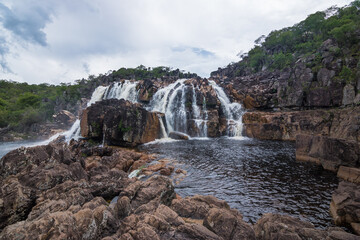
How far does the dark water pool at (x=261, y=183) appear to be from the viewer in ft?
25.9

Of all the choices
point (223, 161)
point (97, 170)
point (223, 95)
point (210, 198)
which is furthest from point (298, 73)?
point (97, 170)

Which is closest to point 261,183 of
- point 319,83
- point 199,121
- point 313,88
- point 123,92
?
point 199,121

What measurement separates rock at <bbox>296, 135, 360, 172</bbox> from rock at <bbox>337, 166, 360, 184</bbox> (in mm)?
506

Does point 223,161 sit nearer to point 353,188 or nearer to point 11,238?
point 353,188

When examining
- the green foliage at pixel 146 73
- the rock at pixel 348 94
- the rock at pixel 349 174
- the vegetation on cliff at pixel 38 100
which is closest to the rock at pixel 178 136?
the rock at pixel 349 174

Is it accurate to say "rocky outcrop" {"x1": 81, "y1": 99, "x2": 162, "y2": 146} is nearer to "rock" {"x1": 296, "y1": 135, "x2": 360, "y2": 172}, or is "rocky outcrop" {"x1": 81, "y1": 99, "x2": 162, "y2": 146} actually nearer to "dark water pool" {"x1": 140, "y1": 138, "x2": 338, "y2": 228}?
"dark water pool" {"x1": 140, "y1": 138, "x2": 338, "y2": 228}

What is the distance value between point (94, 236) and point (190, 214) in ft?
9.89

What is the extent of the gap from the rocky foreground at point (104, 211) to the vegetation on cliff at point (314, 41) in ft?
94.3

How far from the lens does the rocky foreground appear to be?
4590mm

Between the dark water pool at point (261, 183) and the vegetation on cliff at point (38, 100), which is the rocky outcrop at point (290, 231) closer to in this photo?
the dark water pool at point (261, 183)

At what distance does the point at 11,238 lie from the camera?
4477mm

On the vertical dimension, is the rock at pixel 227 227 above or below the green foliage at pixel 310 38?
below

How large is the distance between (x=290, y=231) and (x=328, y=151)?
10475 mm

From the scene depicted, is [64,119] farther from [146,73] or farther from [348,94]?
[348,94]
